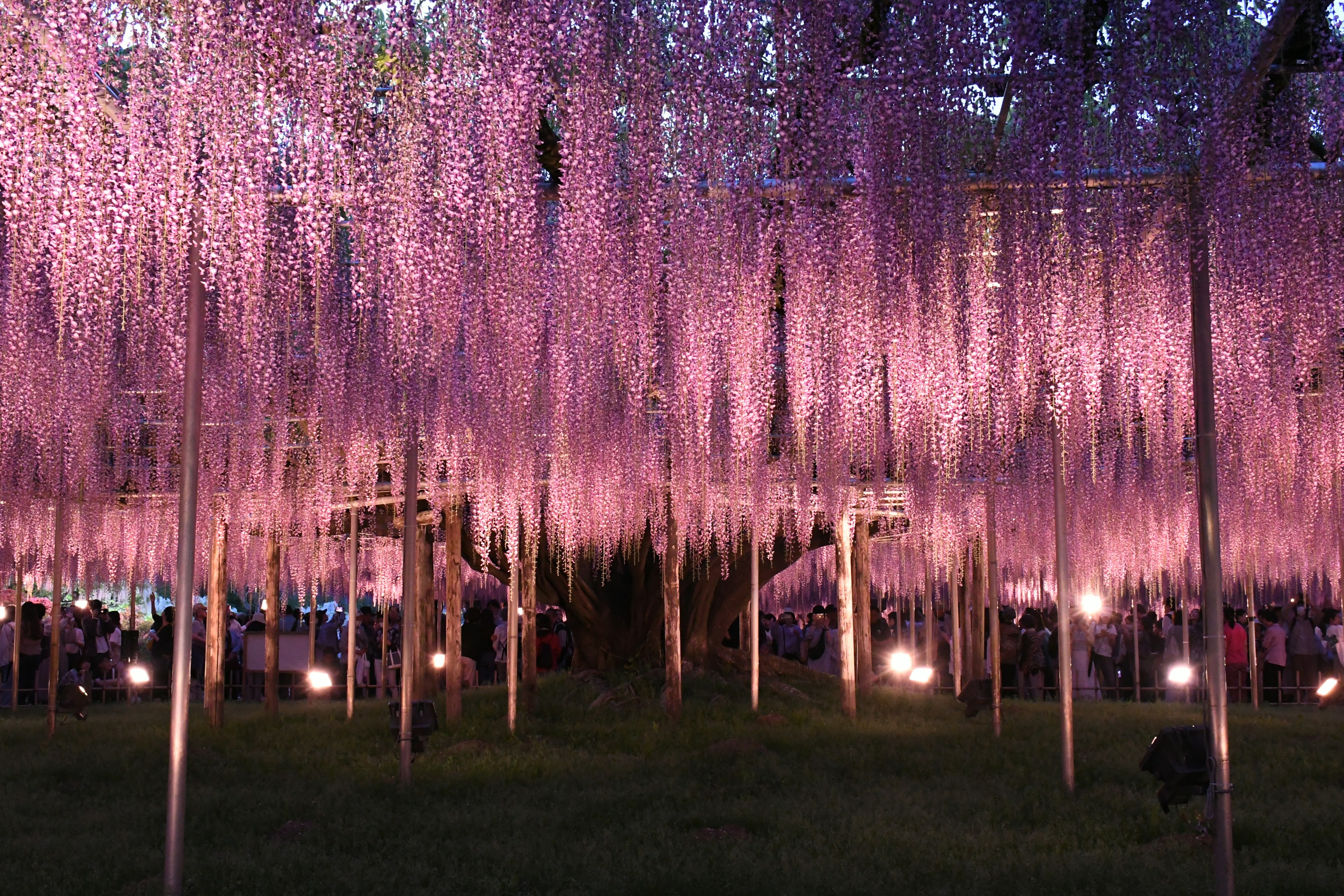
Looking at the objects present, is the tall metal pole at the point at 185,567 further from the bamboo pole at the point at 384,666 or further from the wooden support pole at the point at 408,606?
the bamboo pole at the point at 384,666

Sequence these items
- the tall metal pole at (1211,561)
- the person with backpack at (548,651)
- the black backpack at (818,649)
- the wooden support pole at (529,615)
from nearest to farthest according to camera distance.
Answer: the tall metal pole at (1211,561) → the wooden support pole at (529,615) → the black backpack at (818,649) → the person with backpack at (548,651)

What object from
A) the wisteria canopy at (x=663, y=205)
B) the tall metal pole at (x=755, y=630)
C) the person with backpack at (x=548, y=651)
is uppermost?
the wisteria canopy at (x=663, y=205)

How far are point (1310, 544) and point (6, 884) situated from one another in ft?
51.6

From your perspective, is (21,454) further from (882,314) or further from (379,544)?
(379,544)

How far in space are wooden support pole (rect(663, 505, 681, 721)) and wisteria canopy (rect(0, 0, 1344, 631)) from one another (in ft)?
12.3

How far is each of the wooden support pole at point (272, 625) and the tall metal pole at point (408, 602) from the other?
447 centimetres

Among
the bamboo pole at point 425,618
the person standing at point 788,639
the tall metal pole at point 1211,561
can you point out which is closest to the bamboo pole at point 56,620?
the bamboo pole at point 425,618

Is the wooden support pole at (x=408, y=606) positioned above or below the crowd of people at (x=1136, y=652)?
above

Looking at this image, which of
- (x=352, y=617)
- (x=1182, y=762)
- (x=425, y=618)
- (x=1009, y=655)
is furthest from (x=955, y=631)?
(x=1182, y=762)

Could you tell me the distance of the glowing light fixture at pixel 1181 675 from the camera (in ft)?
55.0

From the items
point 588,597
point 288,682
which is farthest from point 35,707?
point 588,597

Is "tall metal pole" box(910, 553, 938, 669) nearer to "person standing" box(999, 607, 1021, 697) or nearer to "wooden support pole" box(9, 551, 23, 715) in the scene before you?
"person standing" box(999, 607, 1021, 697)

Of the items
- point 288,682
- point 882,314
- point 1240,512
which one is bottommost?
point 288,682

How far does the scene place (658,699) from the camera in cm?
1462
